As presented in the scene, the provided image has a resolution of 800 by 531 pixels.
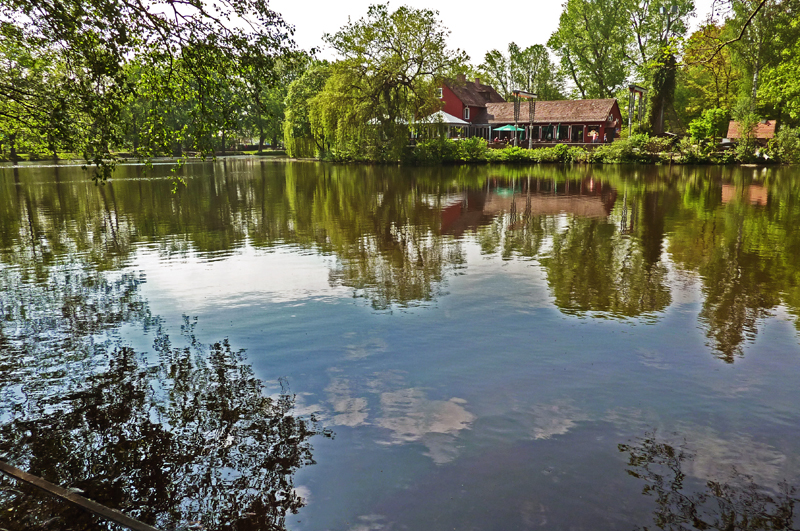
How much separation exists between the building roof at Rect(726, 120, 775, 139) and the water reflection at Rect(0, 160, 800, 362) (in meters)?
20.0

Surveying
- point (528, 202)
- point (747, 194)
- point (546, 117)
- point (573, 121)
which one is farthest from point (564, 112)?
point (528, 202)

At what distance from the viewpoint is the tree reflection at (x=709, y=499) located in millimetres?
4512

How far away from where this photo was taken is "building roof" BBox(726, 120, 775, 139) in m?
49.9

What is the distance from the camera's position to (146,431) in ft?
19.2

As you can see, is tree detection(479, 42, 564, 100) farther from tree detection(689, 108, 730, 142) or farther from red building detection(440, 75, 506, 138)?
tree detection(689, 108, 730, 142)

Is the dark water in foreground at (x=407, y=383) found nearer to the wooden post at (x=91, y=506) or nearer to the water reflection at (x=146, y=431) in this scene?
the water reflection at (x=146, y=431)

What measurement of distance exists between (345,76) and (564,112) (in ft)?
92.4

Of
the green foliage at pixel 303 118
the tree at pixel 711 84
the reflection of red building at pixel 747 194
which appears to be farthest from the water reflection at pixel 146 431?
the tree at pixel 711 84

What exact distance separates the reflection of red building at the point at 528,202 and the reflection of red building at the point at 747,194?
532 centimetres

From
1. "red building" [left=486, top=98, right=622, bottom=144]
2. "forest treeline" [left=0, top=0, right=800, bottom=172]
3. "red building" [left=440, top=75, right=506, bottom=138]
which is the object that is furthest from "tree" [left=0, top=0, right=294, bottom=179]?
"red building" [left=440, top=75, right=506, bottom=138]

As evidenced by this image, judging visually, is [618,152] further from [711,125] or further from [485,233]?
[485,233]

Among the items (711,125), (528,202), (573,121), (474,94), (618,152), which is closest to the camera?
(528,202)

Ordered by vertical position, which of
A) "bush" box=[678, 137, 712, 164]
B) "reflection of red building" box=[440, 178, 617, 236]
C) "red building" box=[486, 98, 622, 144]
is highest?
"red building" box=[486, 98, 622, 144]

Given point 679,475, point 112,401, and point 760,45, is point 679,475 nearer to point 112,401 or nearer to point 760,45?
point 112,401
